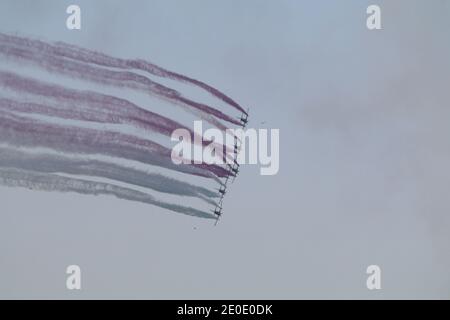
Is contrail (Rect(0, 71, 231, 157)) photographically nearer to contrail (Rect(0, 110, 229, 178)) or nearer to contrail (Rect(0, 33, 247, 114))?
contrail (Rect(0, 110, 229, 178))

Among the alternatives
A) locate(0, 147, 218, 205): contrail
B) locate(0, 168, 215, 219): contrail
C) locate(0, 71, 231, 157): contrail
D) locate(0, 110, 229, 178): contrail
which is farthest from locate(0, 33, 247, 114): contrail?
locate(0, 168, 215, 219): contrail

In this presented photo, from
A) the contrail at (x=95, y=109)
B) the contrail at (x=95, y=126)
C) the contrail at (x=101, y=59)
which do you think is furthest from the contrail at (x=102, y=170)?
the contrail at (x=101, y=59)

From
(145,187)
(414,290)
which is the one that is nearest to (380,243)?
(414,290)

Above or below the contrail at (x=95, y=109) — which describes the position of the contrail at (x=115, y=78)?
above

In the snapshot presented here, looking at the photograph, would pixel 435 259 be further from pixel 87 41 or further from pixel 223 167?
pixel 87 41

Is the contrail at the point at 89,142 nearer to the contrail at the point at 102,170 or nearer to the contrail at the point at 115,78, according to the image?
the contrail at the point at 102,170

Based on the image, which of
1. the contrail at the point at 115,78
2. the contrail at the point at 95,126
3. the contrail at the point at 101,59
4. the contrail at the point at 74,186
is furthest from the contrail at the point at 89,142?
the contrail at the point at 101,59

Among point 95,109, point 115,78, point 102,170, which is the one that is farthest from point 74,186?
point 115,78

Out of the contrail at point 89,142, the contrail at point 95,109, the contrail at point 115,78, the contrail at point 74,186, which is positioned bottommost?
the contrail at point 74,186
